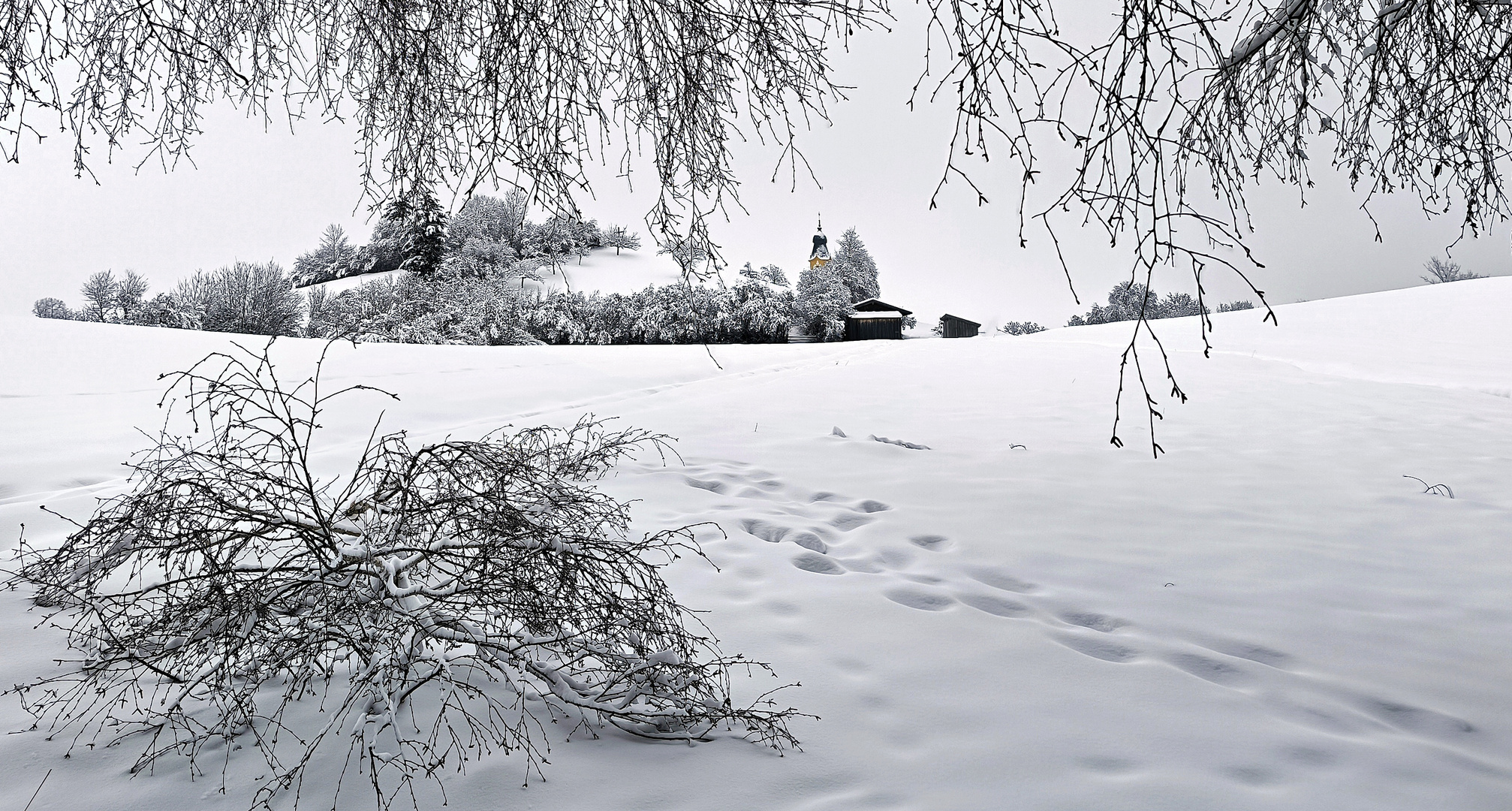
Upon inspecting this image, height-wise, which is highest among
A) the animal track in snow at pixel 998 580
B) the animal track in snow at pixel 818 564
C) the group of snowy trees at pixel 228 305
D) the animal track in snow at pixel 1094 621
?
the group of snowy trees at pixel 228 305

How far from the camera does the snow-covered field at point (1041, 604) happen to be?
1.67m

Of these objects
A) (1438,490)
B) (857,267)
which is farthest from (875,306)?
(1438,490)

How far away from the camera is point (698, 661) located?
7.16ft

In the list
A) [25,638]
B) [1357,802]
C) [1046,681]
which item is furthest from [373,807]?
[1357,802]

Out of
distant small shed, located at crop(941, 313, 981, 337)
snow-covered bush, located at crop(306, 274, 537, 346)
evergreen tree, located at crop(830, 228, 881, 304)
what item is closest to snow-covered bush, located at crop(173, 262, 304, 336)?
snow-covered bush, located at crop(306, 274, 537, 346)

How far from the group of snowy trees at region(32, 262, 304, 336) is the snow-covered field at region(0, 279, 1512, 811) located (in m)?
12.1

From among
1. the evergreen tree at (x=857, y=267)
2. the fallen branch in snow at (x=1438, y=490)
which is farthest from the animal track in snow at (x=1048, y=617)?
the evergreen tree at (x=857, y=267)

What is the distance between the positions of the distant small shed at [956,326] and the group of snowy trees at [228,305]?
2112 inches

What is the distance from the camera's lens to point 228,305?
1859 centimetres

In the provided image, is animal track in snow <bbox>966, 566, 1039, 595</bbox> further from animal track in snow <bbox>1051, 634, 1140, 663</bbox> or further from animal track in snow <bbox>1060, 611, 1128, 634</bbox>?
animal track in snow <bbox>1051, 634, 1140, 663</bbox>

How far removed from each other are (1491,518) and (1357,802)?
3.39 meters

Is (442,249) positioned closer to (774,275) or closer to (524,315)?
(524,315)

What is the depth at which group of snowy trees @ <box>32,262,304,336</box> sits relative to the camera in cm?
1855

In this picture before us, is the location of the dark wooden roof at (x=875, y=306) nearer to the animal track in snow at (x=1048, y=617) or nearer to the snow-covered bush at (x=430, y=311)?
the snow-covered bush at (x=430, y=311)
